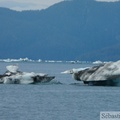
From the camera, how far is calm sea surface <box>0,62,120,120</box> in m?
43.6

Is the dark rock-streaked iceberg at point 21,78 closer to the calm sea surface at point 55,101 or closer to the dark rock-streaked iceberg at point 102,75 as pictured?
the calm sea surface at point 55,101

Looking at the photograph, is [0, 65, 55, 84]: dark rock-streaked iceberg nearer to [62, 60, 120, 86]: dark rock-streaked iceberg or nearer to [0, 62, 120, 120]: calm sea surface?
[0, 62, 120, 120]: calm sea surface

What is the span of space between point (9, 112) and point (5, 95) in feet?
43.5

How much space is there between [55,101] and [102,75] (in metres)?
11.9

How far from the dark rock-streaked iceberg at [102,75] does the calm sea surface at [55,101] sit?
0.91 meters

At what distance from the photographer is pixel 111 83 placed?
2648 inches

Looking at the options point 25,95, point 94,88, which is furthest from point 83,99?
point 94,88

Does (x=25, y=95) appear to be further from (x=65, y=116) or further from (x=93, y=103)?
(x=65, y=116)

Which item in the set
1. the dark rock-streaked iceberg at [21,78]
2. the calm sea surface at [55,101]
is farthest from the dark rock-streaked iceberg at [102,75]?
the dark rock-streaked iceberg at [21,78]

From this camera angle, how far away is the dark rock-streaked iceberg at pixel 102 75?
63812mm

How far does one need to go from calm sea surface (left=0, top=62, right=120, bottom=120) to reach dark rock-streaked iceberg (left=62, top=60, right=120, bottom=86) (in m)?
0.91

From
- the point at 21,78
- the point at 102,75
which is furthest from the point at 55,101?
the point at 21,78

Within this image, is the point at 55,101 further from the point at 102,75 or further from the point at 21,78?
the point at 21,78

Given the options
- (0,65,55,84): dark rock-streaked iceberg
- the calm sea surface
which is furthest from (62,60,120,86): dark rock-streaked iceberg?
(0,65,55,84): dark rock-streaked iceberg
